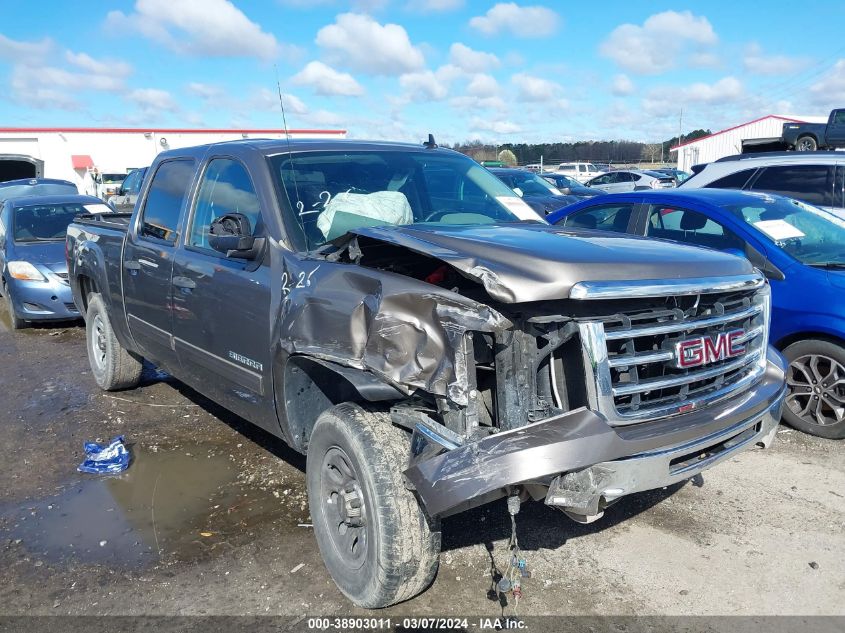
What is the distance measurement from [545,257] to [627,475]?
0.85 m

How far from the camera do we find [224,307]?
379 centimetres

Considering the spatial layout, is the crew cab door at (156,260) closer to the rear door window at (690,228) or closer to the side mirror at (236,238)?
the side mirror at (236,238)

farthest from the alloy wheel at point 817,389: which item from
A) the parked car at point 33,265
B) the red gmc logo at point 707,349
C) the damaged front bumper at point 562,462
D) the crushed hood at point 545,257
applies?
the parked car at point 33,265

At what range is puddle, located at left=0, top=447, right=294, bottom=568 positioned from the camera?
368 centimetres

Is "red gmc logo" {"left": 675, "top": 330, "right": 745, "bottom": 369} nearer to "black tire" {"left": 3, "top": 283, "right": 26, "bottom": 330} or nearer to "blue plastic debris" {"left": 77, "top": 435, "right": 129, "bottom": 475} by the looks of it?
"blue plastic debris" {"left": 77, "top": 435, "right": 129, "bottom": 475}

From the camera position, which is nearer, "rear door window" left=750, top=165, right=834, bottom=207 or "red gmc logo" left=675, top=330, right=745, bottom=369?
"red gmc logo" left=675, top=330, right=745, bottom=369

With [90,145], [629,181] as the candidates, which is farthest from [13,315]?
[90,145]

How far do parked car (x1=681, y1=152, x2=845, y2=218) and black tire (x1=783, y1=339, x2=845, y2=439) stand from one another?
9.49 feet

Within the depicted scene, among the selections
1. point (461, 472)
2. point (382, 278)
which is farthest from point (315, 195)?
point (461, 472)

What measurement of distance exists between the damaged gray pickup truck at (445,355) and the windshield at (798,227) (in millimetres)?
1855

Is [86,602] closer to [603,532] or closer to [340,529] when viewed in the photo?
[340,529]

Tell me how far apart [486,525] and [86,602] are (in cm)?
197

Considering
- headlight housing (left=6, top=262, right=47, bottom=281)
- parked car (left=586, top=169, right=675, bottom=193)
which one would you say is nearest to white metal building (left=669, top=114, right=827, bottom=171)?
parked car (left=586, top=169, right=675, bottom=193)

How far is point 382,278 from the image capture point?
2.81 meters
